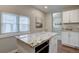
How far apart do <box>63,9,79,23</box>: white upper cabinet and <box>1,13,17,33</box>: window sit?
8.40 feet

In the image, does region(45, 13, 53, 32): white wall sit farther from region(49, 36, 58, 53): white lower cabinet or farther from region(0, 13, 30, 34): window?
region(49, 36, 58, 53): white lower cabinet

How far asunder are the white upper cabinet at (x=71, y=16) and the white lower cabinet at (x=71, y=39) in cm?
65

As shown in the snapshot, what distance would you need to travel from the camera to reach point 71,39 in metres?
3.82

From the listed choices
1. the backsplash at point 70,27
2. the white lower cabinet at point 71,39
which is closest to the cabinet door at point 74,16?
the backsplash at point 70,27

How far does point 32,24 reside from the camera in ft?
12.6

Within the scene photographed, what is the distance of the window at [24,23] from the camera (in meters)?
3.27

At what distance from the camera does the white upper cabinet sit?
3.87 metres

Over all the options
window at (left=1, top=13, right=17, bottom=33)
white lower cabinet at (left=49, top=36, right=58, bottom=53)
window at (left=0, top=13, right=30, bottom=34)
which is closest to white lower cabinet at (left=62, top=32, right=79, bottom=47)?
white lower cabinet at (left=49, top=36, right=58, bottom=53)

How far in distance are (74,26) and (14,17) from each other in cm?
295

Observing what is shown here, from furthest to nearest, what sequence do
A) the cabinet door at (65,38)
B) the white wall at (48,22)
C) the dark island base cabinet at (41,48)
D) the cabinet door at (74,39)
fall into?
the white wall at (48,22) < the cabinet door at (65,38) < the cabinet door at (74,39) < the dark island base cabinet at (41,48)

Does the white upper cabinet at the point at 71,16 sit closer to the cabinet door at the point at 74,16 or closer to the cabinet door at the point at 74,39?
the cabinet door at the point at 74,16

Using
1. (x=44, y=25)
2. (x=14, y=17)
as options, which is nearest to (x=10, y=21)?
(x=14, y=17)
